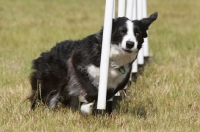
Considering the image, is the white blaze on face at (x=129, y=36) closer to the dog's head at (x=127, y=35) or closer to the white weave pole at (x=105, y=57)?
the dog's head at (x=127, y=35)

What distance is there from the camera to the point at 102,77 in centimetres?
505

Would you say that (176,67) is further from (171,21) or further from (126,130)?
(171,21)

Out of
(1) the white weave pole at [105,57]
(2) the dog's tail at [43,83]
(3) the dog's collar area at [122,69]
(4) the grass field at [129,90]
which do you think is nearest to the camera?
(1) the white weave pole at [105,57]

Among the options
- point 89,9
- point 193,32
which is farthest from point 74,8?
point 193,32

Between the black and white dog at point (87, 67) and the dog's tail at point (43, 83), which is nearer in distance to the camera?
the black and white dog at point (87, 67)

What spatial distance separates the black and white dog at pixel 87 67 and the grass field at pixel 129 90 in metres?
0.24

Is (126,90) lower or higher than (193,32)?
lower

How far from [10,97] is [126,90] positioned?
1687 mm

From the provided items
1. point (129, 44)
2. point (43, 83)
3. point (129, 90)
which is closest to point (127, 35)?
point (129, 44)

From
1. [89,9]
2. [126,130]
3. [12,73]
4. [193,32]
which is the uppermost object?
[89,9]

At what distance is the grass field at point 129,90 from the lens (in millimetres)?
5180

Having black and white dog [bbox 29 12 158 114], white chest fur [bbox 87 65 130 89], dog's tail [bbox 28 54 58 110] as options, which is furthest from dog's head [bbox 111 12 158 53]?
dog's tail [bbox 28 54 58 110]

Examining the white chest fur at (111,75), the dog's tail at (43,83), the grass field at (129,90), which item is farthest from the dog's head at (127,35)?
the dog's tail at (43,83)

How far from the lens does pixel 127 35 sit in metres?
5.15
